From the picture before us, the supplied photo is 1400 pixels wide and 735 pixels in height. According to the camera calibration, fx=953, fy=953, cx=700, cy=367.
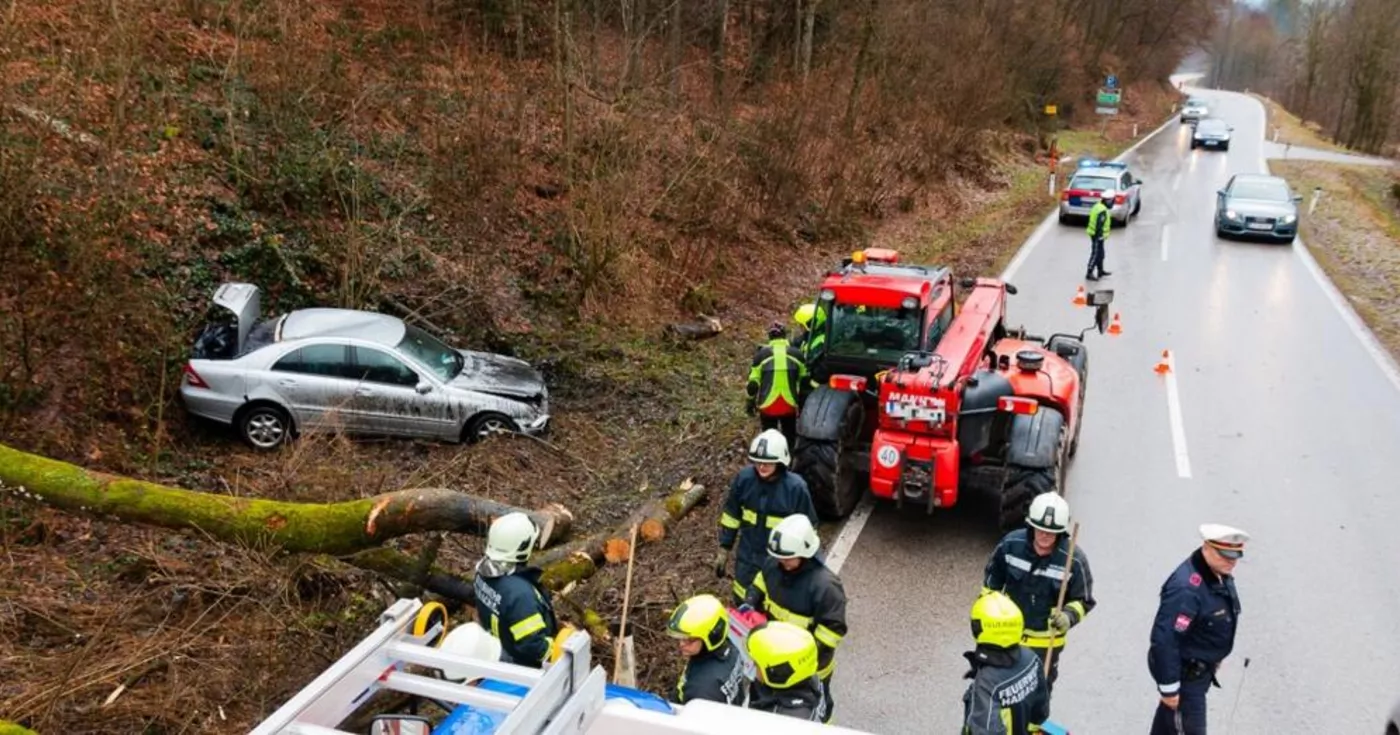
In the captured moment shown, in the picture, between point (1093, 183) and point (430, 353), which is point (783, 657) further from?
point (1093, 183)

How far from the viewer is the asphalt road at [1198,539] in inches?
244

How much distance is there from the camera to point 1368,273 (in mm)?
18266

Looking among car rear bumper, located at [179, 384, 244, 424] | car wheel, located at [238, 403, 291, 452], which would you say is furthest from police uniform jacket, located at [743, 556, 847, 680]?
car rear bumper, located at [179, 384, 244, 424]

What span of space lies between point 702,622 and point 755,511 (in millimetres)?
1884

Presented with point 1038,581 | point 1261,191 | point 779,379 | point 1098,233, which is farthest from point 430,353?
point 1261,191

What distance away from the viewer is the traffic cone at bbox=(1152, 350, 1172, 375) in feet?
40.9

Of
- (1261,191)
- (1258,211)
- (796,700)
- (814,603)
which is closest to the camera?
(796,700)

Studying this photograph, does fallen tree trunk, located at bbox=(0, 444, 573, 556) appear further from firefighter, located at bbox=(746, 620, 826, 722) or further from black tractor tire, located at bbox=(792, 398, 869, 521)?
black tractor tire, located at bbox=(792, 398, 869, 521)

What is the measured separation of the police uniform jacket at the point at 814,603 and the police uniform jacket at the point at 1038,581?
109 centimetres

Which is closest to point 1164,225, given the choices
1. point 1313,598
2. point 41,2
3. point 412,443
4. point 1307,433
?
point 1307,433

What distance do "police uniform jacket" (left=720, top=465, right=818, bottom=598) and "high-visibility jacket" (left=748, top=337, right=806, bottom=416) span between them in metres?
2.15

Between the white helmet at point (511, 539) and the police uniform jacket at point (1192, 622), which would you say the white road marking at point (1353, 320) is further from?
the white helmet at point (511, 539)

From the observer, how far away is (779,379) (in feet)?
27.9

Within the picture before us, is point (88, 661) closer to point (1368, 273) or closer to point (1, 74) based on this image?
point (1, 74)
